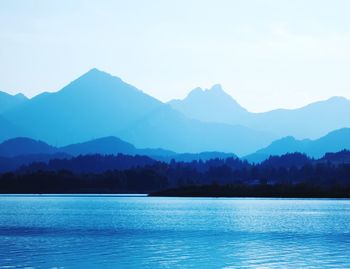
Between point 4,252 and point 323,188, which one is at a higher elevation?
point 323,188

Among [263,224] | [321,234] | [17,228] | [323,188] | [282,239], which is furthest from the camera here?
[323,188]

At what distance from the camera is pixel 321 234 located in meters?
68.9

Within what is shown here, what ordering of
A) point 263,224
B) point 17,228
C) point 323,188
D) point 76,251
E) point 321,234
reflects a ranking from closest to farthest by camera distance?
point 76,251
point 321,234
point 17,228
point 263,224
point 323,188

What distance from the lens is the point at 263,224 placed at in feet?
281

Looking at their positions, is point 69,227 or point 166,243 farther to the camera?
point 69,227

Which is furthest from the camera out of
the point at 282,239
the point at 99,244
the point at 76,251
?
the point at 282,239

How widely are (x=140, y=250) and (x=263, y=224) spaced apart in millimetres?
34759

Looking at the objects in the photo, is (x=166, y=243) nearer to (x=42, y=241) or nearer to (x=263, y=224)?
(x=42, y=241)

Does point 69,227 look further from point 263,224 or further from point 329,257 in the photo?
point 329,257

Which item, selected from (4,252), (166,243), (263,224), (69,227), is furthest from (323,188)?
(4,252)

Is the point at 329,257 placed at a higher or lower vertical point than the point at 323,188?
lower

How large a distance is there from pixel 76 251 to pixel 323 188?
148296 millimetres

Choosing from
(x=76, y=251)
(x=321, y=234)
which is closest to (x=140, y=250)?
(x=76, y=251)

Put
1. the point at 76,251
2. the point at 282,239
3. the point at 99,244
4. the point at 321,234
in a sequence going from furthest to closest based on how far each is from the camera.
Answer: the point at 321,234 < the point at 282,239 < the point at 99,244 < the point at 76,251
